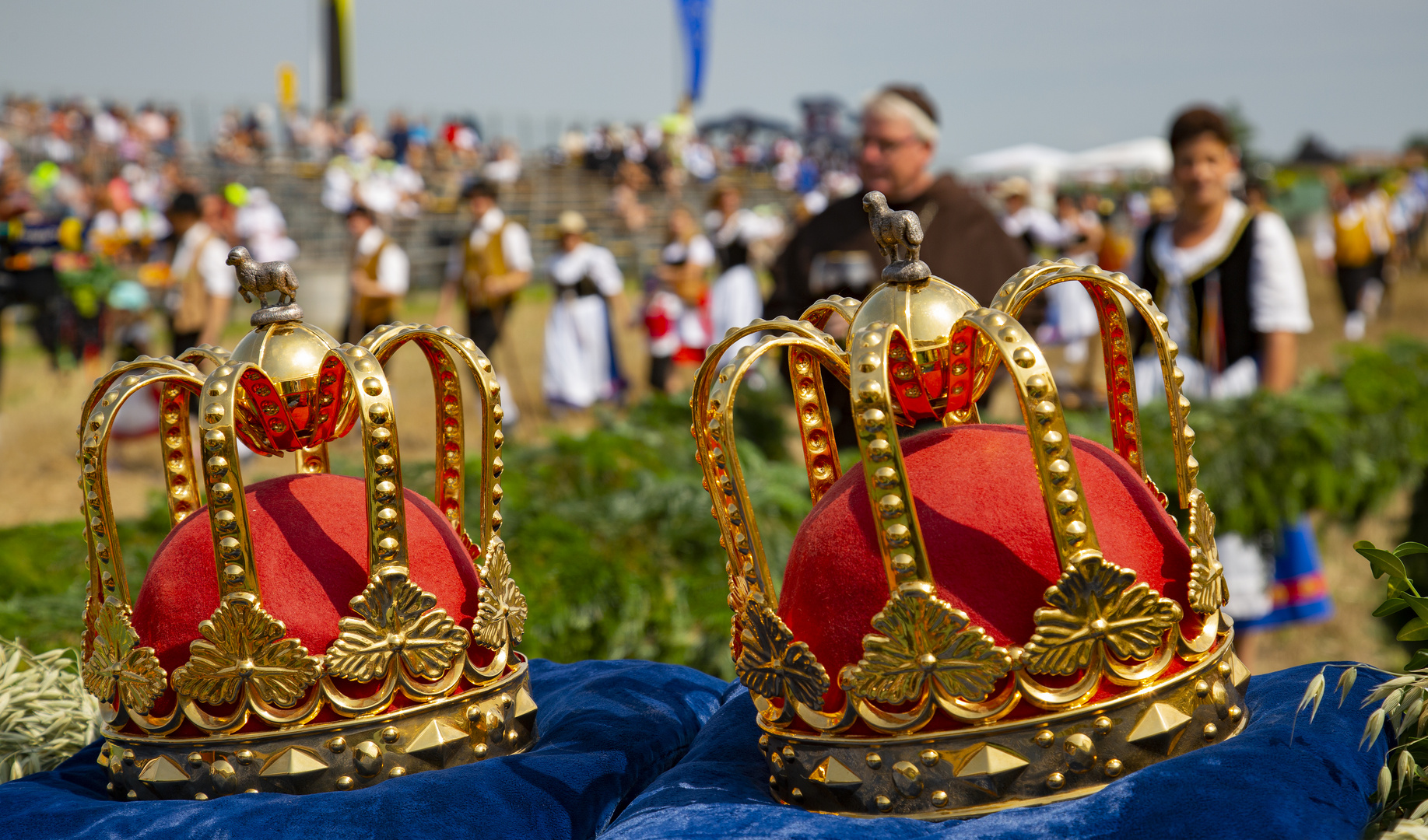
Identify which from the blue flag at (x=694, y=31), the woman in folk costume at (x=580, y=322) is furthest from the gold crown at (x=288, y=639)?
the blue flag at (x=694, y=31)

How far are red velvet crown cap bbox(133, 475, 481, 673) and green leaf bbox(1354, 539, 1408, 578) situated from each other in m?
1.03

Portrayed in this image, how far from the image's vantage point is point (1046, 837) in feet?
3.58

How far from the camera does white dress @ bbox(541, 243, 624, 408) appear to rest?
366 inches

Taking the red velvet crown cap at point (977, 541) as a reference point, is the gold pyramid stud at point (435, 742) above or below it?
below

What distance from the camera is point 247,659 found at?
1357mm

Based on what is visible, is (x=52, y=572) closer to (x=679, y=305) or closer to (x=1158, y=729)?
(x=1158, y=729)

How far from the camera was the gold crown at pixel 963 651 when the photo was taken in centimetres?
116

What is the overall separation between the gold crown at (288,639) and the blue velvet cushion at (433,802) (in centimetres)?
5

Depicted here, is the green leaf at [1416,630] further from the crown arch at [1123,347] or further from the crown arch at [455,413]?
the crown arch at [455,413]

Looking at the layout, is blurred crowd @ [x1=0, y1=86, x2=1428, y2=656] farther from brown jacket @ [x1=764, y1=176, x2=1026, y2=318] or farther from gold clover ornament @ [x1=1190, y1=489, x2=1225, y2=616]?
gold clover ornament @ [x1=1190, y1=489, x2=1225, y2=616]

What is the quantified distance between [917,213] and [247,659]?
2.70m

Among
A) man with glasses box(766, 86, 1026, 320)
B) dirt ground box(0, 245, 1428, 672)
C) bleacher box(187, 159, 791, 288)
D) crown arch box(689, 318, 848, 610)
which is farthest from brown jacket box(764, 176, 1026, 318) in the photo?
bleacher box(187, 159, 791, 288)

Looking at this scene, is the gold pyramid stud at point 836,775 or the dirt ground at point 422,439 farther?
the dirt ground at point 422,439

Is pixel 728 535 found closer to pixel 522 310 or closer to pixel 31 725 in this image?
pixel 31 725
